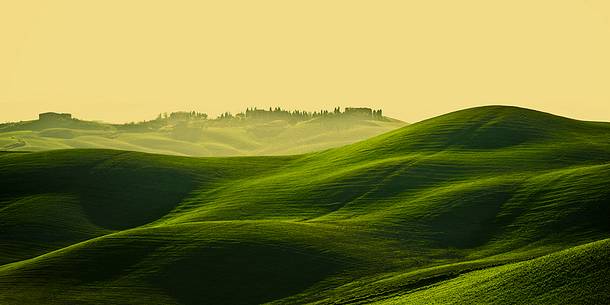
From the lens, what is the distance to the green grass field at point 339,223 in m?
38.2

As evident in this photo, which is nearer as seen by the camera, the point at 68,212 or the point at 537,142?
the point at 68,212

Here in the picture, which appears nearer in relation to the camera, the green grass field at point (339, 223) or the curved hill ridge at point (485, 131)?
the green grass field at point (339, 223)

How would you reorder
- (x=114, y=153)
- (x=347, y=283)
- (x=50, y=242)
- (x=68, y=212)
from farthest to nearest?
(x=114, y=153) → (x=68, y=212) → (x=50, y=242) → (x=347, y=283)

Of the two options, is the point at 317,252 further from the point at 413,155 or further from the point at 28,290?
the point at 413,155

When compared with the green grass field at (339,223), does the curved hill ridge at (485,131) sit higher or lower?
higher

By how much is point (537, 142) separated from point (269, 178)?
24.0 m

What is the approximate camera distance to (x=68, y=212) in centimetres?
6338

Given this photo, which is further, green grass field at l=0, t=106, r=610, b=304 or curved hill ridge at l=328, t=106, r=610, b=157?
curved hill ridge at l=328, t=106, r=610, b=157

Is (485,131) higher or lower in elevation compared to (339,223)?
higher

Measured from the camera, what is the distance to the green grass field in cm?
3822

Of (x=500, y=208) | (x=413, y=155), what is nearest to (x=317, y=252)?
(x=500, y=208)

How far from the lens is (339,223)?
52.1m

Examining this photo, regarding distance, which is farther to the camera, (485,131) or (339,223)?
(485,131)

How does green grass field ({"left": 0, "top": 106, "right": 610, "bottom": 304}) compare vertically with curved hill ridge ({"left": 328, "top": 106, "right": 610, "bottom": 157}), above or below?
below
